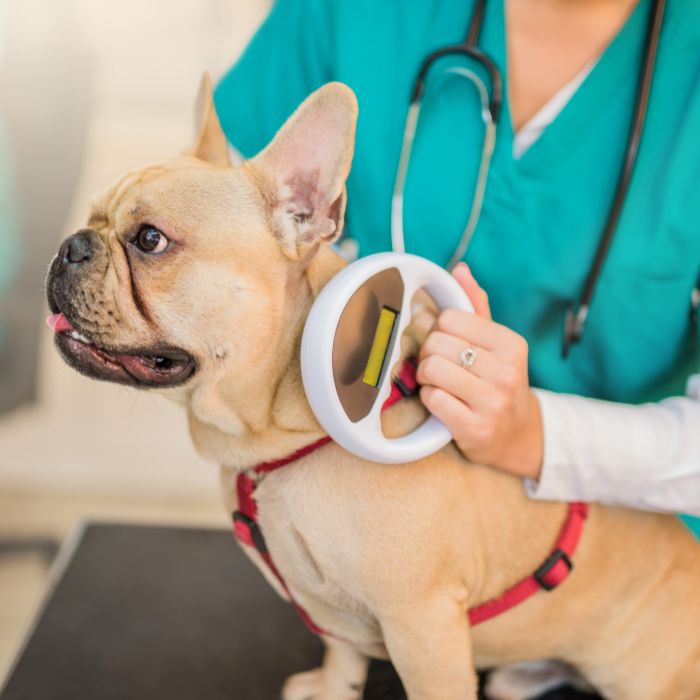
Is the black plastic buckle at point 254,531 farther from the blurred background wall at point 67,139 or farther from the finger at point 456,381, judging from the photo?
the blurred background wall at point 67,139

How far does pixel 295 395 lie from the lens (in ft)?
2.60

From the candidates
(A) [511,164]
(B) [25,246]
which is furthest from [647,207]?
(B) [25,246]

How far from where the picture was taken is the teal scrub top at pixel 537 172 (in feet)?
2.95

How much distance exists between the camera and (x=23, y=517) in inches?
74.6

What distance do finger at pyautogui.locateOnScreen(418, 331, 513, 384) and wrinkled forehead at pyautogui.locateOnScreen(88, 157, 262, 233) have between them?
208 mm

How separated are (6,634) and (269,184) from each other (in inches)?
53.2

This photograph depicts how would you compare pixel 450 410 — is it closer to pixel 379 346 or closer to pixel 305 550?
pixel 379 346

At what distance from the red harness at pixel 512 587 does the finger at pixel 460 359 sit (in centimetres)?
5

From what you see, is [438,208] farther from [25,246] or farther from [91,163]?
[25,246]

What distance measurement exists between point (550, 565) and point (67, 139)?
128cm

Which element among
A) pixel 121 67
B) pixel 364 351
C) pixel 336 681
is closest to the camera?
pixel 364 351

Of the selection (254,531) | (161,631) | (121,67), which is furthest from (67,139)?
(254,531)

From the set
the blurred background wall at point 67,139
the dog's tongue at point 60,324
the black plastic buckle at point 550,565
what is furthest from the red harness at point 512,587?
the blurred background wall at point 67,139

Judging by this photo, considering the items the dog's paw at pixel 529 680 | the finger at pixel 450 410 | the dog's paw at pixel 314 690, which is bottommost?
the dog's paw at pixel 314 690
